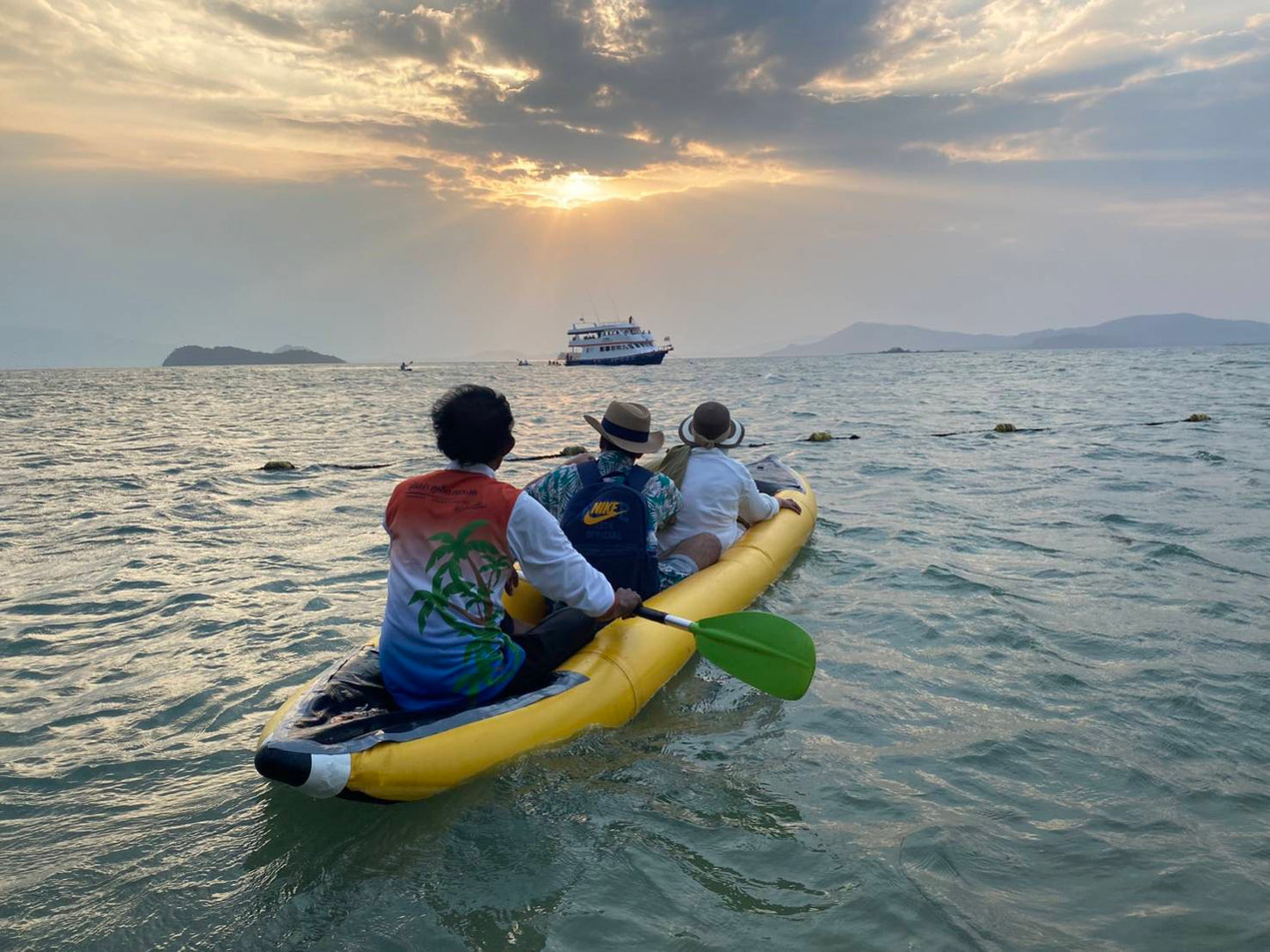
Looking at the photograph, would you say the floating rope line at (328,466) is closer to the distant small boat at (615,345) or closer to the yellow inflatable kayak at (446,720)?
the yellow inflatable kayak at (446,720)

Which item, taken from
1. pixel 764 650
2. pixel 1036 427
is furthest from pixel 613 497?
pixel 1036 427

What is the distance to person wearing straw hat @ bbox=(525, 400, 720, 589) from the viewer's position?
15.5 feet

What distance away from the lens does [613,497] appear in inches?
187

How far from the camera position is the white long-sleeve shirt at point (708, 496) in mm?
6160

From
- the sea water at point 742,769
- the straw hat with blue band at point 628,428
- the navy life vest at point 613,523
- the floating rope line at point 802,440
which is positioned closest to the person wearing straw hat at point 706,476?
the sea water at point 742,769

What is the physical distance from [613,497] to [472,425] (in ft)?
5.07

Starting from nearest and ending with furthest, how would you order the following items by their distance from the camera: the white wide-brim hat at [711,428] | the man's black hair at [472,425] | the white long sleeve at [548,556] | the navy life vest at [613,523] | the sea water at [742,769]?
the sea water at [742,769] → the man's black hair at [472,425] → the white long sleeve at [548,556] → the navy life vest at [613,523] → the white wide-brim hat at [711,428]

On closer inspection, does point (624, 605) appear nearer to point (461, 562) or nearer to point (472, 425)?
point (461, 562)

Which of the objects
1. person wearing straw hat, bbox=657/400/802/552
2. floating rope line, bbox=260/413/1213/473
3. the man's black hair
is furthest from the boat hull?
the man's black hair

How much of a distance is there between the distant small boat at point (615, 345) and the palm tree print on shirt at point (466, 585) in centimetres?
7355

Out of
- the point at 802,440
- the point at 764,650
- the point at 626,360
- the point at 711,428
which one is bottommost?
the point at 626,360

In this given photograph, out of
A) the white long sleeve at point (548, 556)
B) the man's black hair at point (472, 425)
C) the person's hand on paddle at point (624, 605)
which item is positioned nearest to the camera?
the man's black hair at point (472, 425)

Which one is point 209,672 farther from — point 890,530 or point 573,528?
point 890,530

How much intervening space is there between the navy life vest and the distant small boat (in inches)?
2843
